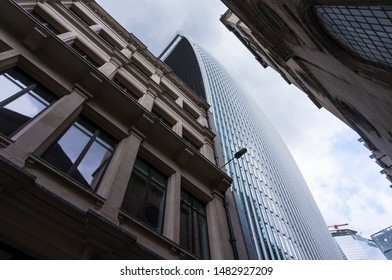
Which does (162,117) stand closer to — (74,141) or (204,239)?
(74,141)

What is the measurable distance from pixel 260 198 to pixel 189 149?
44.0 meters

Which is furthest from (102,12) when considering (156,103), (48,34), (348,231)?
(348,231)

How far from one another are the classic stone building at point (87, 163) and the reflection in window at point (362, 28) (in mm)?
8250

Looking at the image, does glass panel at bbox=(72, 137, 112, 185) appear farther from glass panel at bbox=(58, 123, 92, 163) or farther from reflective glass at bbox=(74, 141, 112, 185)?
glass panel at bbox=(58, 123, 92, 163)

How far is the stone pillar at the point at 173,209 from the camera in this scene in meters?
8.69

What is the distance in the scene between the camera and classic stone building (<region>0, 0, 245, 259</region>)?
219 inches

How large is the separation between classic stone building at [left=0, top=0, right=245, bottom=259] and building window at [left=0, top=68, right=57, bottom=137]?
1.5 inches

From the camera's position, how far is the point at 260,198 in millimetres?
52750

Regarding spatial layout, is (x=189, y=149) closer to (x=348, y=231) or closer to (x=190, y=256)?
(x=190, y=256)

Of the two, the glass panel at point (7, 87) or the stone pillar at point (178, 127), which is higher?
the stone pillar at point (178, 127)

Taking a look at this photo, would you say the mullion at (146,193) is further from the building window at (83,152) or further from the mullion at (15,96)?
the mullion at (15,96)

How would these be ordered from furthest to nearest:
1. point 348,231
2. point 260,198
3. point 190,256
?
point 348,231 → point 260,198 → point 190,256

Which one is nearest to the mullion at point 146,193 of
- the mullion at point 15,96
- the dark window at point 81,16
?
the mullion at point 15,96

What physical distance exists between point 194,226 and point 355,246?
18596 centimetres
